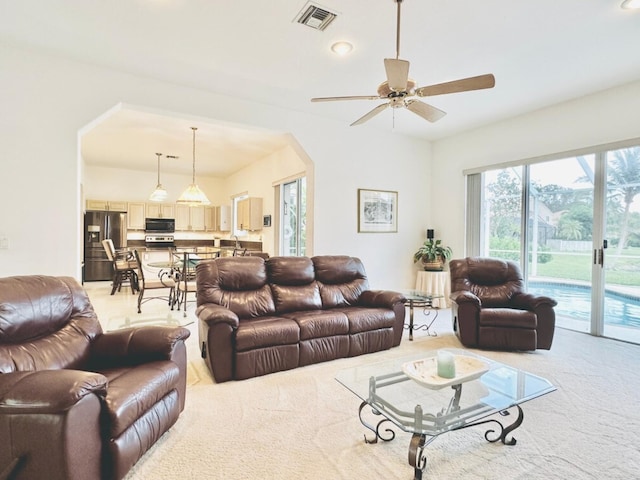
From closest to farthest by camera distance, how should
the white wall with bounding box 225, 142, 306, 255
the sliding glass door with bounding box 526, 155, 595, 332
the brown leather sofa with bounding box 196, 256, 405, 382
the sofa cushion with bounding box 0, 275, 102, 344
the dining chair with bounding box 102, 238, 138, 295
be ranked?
the sofa cushion with bounding box 0, 275, 102, 344
the brown leather sofa with bounding box 196, 256, 405, 382
the sliding glass door with bounding box 526, 155, 595, 332
the white wall with bounding box 225, 142, 306, 255
the dining chair with bounding box 102, 238, 138, 295

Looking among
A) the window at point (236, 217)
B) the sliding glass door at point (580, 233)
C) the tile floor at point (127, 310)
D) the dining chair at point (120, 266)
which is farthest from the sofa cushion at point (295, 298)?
the window at point (236, 217)

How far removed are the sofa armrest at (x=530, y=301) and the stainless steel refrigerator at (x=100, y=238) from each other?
8.23 m

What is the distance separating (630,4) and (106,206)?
31.1 feet

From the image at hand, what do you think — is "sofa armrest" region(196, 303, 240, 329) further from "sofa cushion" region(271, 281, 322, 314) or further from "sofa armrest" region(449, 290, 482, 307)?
"sofa armrest" region(449, 290, 482, 307)

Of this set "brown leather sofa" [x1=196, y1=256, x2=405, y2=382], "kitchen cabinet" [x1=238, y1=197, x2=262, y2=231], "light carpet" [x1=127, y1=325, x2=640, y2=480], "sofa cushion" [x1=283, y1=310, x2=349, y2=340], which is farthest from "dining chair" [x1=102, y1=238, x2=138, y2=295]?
"sofa cushion" [x1=283, y1=310, x2=349, y2=340]

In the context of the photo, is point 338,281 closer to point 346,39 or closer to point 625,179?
point 346,39

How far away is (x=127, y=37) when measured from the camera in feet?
9.84

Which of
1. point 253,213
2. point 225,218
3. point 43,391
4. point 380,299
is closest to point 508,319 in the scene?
point 380,299

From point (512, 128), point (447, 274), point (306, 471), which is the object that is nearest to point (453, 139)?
point (512, 128)

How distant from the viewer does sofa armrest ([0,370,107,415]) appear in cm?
137

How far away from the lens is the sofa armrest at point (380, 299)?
12.3 feet

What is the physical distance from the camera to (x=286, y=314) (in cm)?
355

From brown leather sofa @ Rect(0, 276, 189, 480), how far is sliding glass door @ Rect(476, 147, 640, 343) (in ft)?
15.6

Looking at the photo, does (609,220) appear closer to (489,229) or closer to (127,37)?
(489,229)
